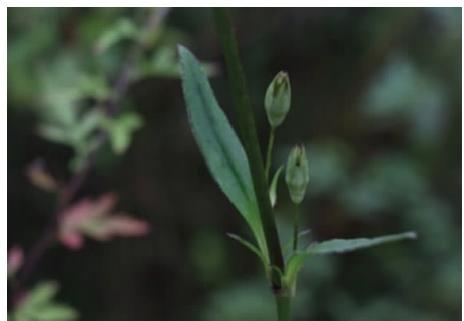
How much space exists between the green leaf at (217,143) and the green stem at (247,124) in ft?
0.06

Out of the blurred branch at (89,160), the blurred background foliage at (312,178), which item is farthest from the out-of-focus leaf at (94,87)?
the blurred background foliage at (312,178)

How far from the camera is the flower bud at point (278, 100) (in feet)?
1.10

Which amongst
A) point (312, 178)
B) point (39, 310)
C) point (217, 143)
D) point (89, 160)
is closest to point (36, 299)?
point (39, 310)

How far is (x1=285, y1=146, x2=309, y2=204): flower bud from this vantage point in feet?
1.12

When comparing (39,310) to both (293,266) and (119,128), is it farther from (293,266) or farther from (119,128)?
(293,266)

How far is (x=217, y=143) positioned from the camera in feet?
1.19

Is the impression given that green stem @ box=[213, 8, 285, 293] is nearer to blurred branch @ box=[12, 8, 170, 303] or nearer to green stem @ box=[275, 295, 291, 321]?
green stem @ box=[275, 295, 291, 321]

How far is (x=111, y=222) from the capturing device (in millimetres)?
799

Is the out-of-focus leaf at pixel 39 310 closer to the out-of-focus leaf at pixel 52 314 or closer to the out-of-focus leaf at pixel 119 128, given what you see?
the out-of-focus leaf at pixel 52 314

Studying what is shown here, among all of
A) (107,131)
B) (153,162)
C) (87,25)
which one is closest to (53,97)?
(107,131)

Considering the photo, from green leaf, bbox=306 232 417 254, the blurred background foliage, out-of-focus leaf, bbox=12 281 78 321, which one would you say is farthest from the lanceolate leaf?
the blurred background foliage

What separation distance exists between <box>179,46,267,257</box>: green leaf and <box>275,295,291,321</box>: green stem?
20 millimetres

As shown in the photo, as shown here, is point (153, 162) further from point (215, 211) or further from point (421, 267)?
point (421, 267)

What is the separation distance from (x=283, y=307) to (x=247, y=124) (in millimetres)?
70
